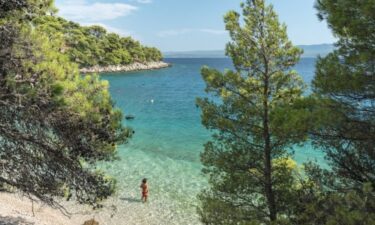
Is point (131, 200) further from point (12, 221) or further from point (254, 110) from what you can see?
point (254, 110)

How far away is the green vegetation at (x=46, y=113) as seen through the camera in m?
9.28

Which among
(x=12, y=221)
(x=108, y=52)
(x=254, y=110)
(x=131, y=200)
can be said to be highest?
(x=108, y=52)

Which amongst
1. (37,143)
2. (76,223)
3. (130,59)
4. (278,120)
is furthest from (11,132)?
(130,59)

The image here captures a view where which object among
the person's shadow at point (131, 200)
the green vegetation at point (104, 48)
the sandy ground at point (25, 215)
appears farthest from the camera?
the green vegetation at point (104, 48)

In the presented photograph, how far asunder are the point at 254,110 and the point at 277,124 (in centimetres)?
408

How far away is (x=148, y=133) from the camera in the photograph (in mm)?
42094

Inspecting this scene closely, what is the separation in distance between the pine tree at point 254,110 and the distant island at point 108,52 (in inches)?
4055

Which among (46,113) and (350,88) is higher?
(350,88)

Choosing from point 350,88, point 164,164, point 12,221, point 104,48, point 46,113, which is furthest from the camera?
point 104,48

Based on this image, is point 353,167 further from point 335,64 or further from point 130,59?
point 130,59

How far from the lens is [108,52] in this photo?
14212 centimetres

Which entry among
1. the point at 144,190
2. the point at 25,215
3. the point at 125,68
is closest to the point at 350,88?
the point at 25,215

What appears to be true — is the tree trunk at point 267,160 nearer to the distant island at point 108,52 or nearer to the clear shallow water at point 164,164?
the clear shallow water at point 164,164

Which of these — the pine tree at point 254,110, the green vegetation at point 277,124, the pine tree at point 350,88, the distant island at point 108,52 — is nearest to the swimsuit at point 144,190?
the green vegetation at point 277,124
